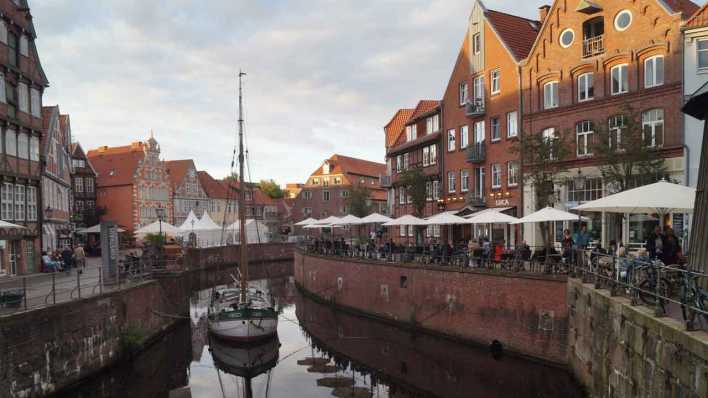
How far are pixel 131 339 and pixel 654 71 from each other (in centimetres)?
2571

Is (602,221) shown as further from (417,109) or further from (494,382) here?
(417,109)

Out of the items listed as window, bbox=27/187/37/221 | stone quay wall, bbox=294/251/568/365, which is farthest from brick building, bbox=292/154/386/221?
window, bbox=27/187/37/221

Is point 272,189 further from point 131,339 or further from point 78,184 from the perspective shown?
point 131,339

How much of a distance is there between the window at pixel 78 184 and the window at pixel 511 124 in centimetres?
4902

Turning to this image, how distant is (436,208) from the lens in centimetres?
3950

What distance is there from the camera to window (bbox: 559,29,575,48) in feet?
94.3

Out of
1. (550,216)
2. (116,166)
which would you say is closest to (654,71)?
(550,216)

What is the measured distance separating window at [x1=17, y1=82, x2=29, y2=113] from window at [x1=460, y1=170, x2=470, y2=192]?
86.7ft

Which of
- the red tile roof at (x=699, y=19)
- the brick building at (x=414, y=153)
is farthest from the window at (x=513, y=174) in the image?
the red tile roof at (x=699, y=19)

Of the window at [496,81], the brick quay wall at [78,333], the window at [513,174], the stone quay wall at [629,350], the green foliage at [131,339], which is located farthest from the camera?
the window at [496,81]

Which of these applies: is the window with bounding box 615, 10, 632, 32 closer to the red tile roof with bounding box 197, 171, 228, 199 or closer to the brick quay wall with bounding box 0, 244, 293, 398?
the brick quay wall with bounding box 0, 244, 293, 398

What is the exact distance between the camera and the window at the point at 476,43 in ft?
114

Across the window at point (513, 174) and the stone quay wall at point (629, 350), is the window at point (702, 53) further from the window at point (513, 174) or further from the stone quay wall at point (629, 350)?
the stone quay wall at point (629, 350)

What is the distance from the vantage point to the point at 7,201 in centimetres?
2788
